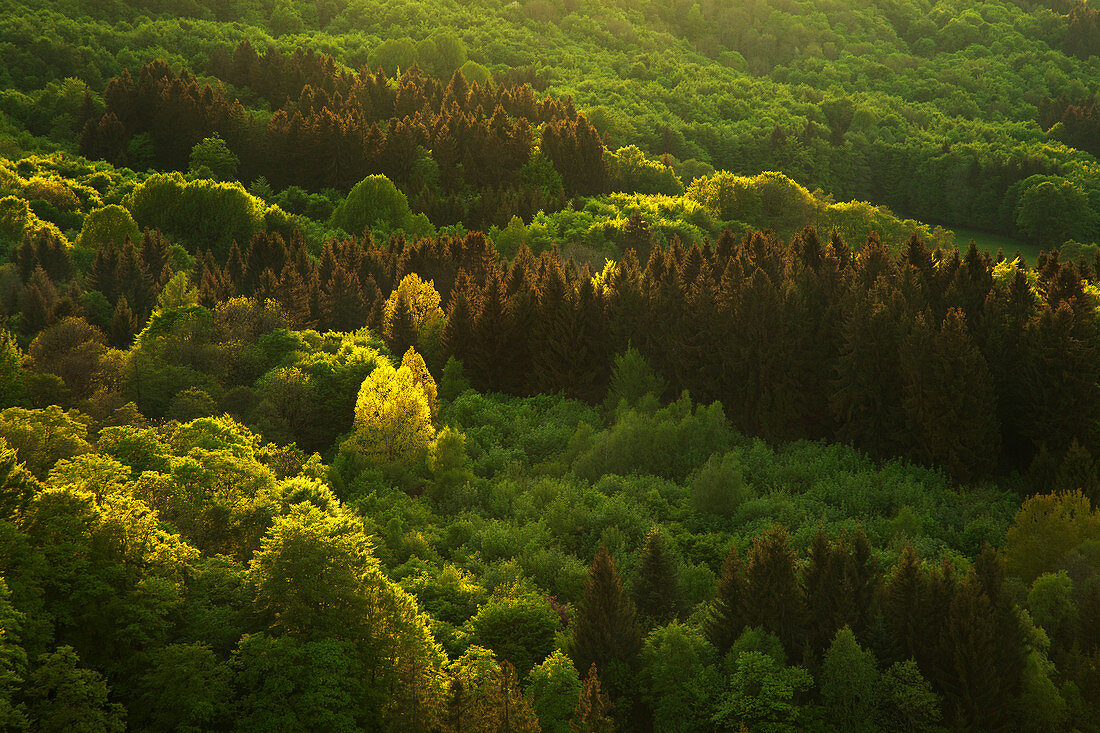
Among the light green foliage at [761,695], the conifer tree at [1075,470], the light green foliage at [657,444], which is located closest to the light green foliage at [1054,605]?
the light green foliage at [761,695]

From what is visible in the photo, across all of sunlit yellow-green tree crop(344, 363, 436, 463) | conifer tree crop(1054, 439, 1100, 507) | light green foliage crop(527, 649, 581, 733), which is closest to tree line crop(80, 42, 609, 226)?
sunlit yellow-green tree crop(344, 363, 436, 463)

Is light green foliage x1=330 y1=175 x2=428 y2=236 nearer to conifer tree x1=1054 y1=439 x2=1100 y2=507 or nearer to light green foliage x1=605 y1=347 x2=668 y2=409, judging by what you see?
light green foliage x1=605 y1=347 x2=668 y2=409

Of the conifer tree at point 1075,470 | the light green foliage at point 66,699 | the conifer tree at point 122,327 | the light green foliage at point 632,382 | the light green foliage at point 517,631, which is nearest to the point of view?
the light green foliage at point 66,699

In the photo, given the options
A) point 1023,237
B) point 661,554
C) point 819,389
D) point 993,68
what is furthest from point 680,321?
point 993,68

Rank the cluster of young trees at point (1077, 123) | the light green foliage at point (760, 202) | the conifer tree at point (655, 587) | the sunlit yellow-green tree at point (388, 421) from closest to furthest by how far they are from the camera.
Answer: the conifer tree at point (655, 587), the sunlit yellow-green tree at point (388, 421), the light green foliage at point (760, 202), the cluster of young trees at point (1077, 123)

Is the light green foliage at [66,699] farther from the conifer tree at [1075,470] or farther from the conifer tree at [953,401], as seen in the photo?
the conifer tree at [1075,470]

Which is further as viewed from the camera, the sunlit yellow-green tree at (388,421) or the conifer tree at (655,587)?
the sunlit yellow-green tree at (388,421)
